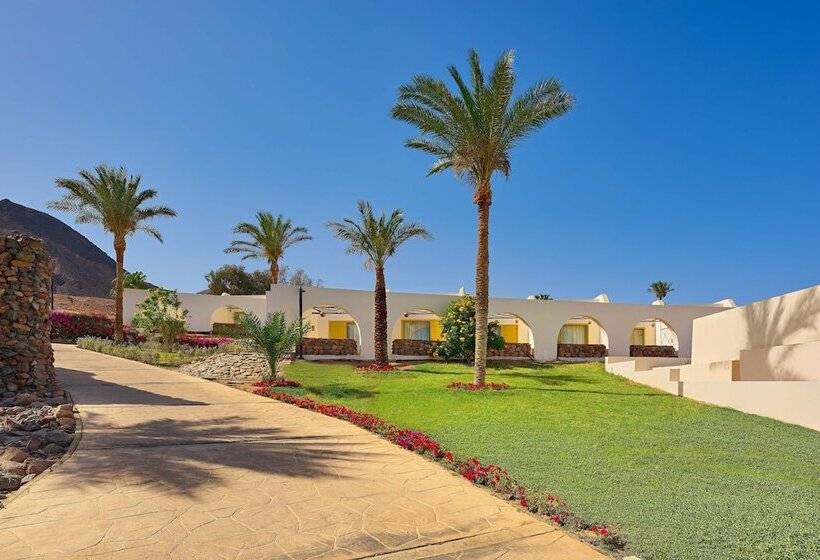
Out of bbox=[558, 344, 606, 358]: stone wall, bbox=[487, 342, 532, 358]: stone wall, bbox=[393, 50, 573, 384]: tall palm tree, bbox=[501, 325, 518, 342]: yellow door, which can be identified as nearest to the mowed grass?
bbox=[393, 50, 573, 384]: tall palm tree

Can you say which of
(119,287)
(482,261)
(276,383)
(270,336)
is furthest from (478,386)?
(119,287)

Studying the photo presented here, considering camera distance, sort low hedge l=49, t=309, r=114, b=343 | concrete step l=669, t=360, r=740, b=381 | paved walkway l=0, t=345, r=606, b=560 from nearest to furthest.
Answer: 1. paved walkway l=0, t=345, r=606, b=560
2. concrete step l=669, t=360, r=740, b=381
3. low hedge l=49, t=309, r=114, b=343

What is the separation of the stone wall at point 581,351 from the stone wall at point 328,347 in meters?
11.0

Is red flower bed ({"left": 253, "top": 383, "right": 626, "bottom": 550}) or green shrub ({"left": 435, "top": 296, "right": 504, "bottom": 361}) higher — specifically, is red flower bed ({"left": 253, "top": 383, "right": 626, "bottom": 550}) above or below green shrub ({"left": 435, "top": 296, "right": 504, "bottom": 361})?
below

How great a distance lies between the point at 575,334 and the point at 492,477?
32114mm

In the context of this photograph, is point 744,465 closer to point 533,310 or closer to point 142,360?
point 142,360

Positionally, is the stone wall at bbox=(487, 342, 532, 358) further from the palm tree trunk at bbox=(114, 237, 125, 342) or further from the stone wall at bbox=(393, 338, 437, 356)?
the palm tree trunk at bbox=(114, 237, 125, 342)

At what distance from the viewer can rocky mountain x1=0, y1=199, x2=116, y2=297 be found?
7069 centimetres

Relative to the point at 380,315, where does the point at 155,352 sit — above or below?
below

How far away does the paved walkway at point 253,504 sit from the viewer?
460 centimetres

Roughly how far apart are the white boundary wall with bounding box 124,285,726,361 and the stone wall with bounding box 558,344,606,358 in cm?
110

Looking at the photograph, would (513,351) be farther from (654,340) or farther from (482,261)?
(482,261)

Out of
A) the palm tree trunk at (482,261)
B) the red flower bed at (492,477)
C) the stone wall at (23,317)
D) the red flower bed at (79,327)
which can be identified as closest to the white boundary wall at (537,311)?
the red flower bed at (79,327)

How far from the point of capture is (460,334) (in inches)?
1008
